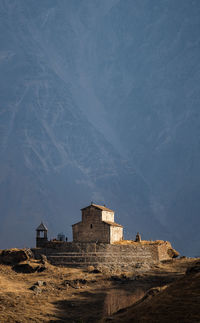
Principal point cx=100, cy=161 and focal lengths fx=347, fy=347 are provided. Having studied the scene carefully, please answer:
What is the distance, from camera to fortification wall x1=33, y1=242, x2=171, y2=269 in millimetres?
49031

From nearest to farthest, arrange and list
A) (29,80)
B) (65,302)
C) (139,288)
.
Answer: (65,302) < (139,288) < (29,80)

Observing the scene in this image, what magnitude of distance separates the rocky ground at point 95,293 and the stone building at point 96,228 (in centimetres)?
852

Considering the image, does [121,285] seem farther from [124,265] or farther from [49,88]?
[49,88]

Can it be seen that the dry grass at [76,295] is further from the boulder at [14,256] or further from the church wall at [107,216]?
the church wall at [107,216]

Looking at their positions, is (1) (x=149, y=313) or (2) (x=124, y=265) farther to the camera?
(2) (x=124, y=265)

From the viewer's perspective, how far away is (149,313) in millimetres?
21688

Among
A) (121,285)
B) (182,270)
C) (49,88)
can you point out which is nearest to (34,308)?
(121,285)

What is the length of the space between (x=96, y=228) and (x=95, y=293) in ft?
58.1

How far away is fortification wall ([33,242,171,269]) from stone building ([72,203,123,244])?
3780mm

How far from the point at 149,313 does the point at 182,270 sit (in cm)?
2775

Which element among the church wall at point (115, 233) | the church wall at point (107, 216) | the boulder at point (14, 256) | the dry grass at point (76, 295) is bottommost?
the dry grass at point (76, 295)

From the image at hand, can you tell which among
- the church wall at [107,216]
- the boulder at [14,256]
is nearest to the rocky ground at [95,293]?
the boulder at [14,256]

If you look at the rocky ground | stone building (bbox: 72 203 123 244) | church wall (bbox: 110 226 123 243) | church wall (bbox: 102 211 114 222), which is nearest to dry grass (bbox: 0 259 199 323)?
the rocky ground

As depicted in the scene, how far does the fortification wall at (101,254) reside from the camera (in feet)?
161
